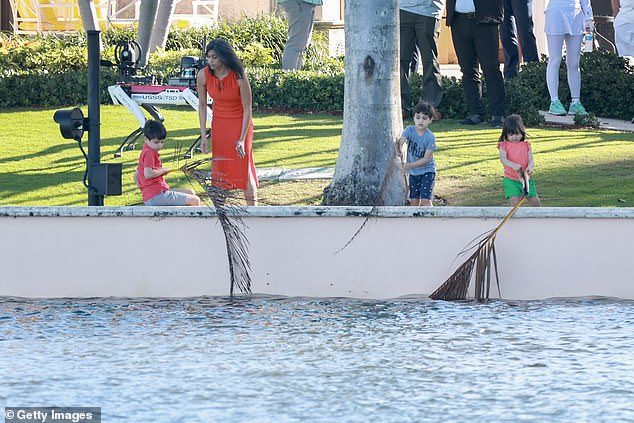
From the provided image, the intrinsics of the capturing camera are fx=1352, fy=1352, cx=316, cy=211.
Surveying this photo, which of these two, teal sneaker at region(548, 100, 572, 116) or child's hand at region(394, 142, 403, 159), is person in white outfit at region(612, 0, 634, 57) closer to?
teal sneaker at region(548, 100, 572, 116)

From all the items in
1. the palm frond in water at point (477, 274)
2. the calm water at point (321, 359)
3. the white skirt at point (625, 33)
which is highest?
the white skirt at point (625, 33)

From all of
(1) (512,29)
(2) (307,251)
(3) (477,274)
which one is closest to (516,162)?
(3) (477,274)

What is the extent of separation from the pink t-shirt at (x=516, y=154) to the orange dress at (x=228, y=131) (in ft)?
6.73

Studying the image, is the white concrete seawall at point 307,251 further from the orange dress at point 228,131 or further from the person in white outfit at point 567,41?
the person in white outfit at point 567,41

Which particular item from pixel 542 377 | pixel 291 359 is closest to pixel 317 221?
pixel 291 359

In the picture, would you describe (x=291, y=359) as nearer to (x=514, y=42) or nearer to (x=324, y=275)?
(x=324, y=275)

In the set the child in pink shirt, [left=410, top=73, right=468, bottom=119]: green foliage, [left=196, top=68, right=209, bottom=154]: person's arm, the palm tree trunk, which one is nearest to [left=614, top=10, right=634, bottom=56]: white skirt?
[left=410, top=73, right=468, bottom=119]: green foliage

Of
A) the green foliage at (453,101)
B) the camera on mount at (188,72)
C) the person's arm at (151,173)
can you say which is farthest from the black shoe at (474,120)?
the person's arm at (151,173)

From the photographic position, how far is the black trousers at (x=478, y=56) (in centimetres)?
1495

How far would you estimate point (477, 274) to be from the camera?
9.58m

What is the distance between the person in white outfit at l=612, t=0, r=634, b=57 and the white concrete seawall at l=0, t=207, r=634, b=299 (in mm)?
7217

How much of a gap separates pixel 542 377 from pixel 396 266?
209 cm

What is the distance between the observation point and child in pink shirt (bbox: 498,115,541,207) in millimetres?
10766

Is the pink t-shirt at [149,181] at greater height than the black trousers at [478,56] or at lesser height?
lesser
